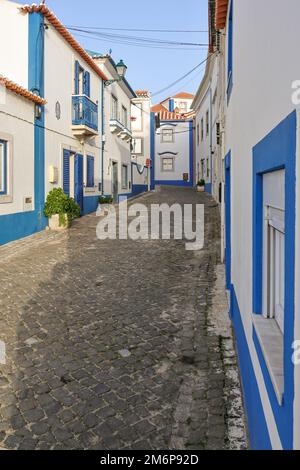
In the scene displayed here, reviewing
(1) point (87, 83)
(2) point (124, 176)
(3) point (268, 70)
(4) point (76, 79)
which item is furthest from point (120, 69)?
(3) point (268, 70)

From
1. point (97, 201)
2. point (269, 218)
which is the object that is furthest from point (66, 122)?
point (269, 218)

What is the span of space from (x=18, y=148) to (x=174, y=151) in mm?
32065

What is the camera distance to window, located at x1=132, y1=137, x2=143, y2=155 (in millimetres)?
38147

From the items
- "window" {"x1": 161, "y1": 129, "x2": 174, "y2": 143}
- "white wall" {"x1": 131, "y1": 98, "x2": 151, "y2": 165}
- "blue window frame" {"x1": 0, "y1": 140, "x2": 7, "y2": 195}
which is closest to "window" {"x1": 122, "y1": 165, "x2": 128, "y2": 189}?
"white wall" {"x1": 131, "y1": 98, "x2": 151, "y2": 165}

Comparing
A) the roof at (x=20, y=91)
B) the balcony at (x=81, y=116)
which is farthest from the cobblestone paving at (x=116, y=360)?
the balcony at (x=81, y=116)

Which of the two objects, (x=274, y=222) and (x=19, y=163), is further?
(x=19, y=163)

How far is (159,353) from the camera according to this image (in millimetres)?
5059

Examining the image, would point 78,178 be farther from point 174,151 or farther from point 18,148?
point 174,151

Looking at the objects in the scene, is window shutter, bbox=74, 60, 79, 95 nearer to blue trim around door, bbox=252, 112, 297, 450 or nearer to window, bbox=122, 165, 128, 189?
window, bbox=122, 165, 128, 189

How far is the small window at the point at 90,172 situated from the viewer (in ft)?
61.0

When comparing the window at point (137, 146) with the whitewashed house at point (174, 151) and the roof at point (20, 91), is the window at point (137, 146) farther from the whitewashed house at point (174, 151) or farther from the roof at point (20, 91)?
the roof at point (20, 91)

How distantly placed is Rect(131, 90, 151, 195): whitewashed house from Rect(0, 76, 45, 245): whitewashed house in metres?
19.3

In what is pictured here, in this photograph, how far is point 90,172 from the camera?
18.9 meters
